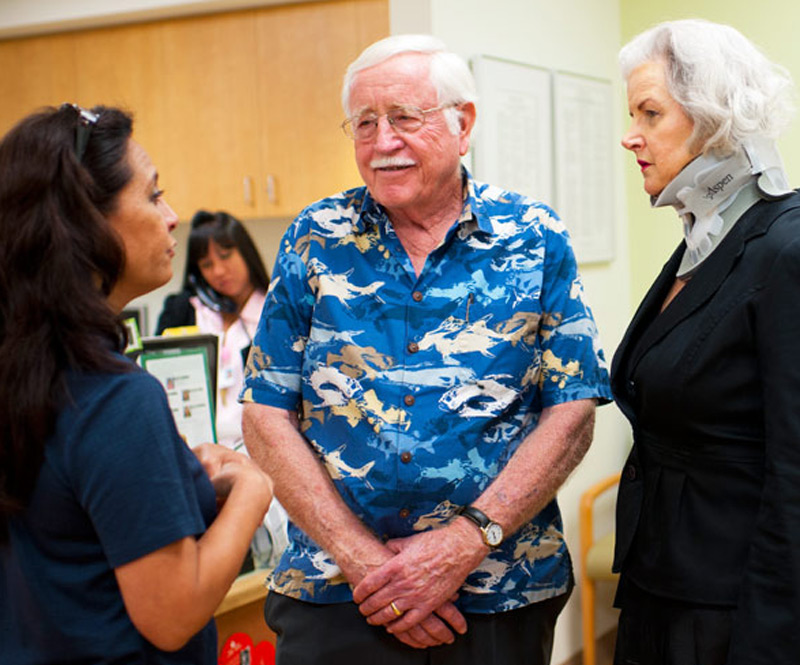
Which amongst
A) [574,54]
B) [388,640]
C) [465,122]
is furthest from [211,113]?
[388,640]

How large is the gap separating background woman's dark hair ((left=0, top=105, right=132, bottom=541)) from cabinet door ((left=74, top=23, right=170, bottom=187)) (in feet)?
11.2

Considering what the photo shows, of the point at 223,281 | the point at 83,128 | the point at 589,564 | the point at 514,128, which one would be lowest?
the point at 589,564

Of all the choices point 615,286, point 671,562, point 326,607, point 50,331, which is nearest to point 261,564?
point 326,607

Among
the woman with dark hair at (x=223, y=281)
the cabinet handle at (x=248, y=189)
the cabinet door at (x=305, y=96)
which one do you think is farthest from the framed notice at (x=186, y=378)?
the cabinet handle at (x=248, y=189)

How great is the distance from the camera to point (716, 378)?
1.46 meters

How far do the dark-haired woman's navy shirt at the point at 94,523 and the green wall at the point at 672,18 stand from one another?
298 cm

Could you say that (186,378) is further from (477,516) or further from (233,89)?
(233,89)

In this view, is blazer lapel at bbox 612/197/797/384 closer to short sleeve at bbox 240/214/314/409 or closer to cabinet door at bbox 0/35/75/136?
short sleeve at bbox 240/214/314/409

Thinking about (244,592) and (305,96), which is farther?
(305,96)

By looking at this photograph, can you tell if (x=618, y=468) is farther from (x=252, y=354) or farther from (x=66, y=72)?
(x=66, y=72)

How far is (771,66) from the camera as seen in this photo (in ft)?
5.07

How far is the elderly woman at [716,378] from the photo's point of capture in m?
1.37

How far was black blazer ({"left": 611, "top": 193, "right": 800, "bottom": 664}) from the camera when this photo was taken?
136 centimetres

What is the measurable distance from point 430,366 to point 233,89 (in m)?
3.04
